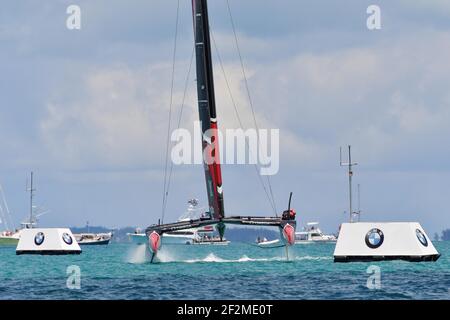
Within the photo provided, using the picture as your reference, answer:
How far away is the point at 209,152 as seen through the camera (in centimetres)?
5706

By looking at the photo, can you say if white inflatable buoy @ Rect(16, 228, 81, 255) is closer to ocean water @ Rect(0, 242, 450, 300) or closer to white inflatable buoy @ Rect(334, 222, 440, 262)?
ocean water @ Rect(0, 242, 450, 300)

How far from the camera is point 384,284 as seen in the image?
4281cm

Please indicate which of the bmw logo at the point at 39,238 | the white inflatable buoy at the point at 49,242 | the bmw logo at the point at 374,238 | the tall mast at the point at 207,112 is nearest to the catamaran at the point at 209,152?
the tall mast at the point at 207,112

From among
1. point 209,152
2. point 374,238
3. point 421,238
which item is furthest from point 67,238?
point 421,238

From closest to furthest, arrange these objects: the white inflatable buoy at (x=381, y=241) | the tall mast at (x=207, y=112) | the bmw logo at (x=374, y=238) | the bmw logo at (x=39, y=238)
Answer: the white inflatable buoy at (x=381, y=241)
the bmw logo at (x=374, y=238)
the tall mast at (x=207, y=112)
the bmw logo at (x=39, y=238)

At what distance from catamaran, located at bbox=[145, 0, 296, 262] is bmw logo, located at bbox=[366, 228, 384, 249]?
15.7ft

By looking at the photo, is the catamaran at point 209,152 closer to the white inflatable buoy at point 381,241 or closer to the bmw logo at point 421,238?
the white inflatable buoy at point 381,241

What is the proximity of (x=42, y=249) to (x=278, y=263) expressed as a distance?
32.7m

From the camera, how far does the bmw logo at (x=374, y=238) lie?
55312mm

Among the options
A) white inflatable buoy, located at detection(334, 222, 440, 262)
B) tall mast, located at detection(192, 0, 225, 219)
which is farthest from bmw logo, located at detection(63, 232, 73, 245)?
white inflatable buoy, located at detection(334, 222, 440, 262)

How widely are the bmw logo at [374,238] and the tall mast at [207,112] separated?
8.49m

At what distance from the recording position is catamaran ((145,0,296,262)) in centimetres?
5678
